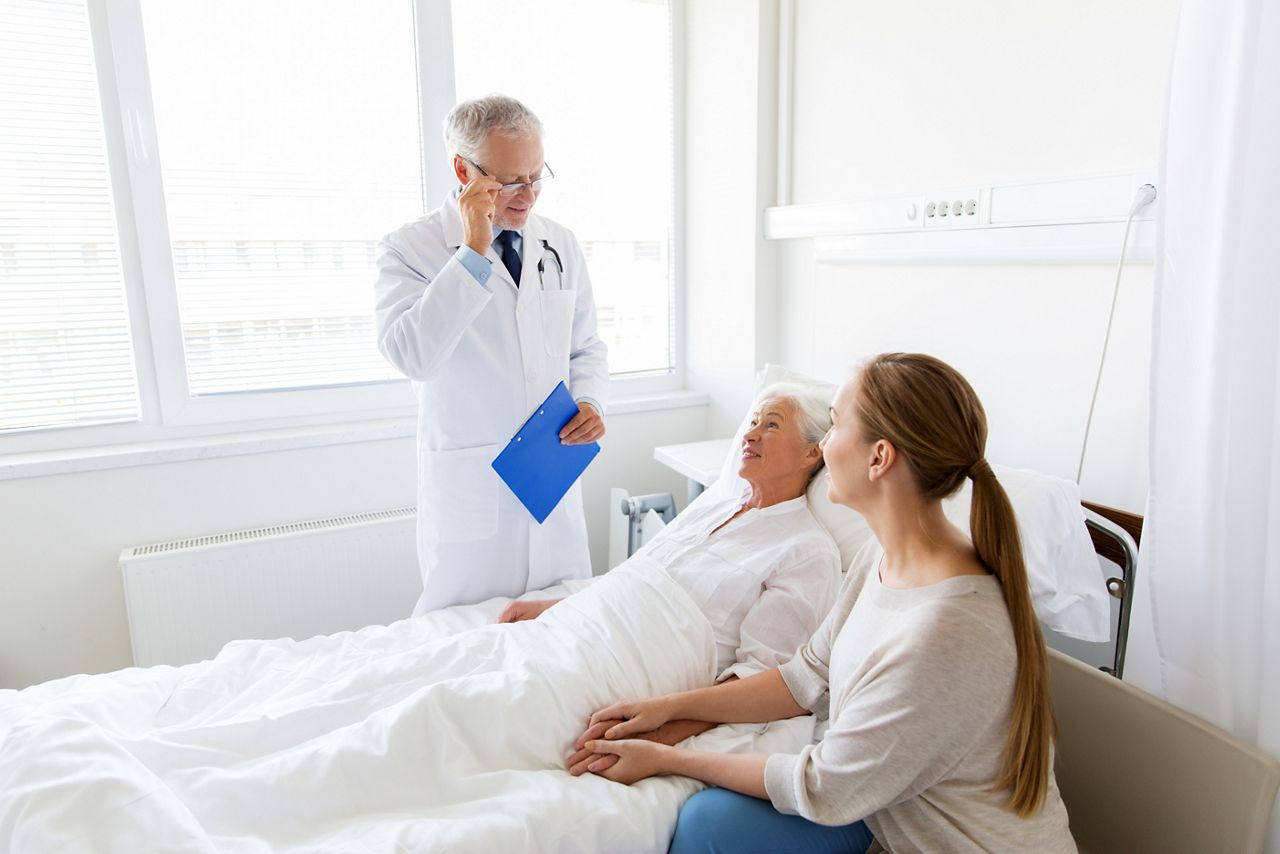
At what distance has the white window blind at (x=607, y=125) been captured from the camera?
2.67 m

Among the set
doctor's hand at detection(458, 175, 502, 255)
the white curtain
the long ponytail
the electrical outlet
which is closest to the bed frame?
the white curtain

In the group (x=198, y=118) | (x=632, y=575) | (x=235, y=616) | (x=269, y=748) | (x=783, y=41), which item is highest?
(x=783, y=41)

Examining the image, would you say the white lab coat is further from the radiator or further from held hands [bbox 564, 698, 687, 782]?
held hands [bbox 564, 698, 687, 782]

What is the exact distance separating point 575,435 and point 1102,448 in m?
Answer: 1.10

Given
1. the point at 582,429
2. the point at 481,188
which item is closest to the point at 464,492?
the point at 582,429

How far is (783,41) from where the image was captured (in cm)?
251

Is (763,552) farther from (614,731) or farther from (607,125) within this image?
(607,125)

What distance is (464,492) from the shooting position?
1.91m

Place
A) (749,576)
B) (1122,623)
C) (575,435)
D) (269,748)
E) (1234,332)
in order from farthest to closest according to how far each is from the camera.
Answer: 1. (575,435)
2. (749,576)
3. (1122,623)
4. (269,748)
5. (1234,332)

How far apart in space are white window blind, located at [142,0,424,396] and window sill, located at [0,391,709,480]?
165 mm

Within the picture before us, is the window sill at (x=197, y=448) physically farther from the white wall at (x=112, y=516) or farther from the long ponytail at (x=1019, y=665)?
the long ponytail at (x=1019, y=665)

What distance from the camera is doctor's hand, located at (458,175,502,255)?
171cm

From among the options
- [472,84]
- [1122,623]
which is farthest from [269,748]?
[472,84]

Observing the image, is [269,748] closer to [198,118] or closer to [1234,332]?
[1234,332]
